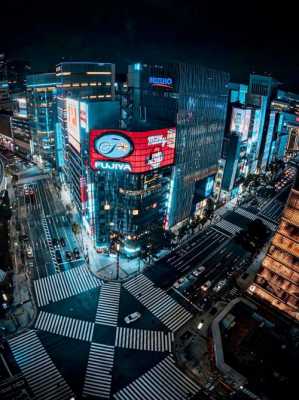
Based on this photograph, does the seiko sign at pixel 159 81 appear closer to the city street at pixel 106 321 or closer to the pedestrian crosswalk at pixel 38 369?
the city street at pixel 106 321

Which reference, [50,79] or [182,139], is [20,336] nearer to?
[182,139]

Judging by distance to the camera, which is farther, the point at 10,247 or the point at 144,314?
the point at 10,247

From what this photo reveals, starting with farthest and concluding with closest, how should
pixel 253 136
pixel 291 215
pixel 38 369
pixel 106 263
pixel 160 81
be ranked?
pixel 253 136 < pixel 160 81 < pixel 106 263 < pixel 291 215 < pixel 38 369

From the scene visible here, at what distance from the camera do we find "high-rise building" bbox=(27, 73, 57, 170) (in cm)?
12425

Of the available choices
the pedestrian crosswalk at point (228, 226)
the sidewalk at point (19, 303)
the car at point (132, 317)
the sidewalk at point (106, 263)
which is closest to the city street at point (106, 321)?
the car at point (132, 317)

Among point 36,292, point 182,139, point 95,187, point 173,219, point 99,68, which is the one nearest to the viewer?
point 36,292

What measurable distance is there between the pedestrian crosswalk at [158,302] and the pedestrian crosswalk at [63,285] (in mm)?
9062

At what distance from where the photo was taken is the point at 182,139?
78.0 metres

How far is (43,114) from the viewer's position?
127 metres

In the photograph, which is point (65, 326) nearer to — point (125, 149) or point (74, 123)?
point (125, 149)

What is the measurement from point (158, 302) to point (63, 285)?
896 inches

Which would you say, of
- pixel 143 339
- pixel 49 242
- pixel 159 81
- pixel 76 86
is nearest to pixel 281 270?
pixel 143 339

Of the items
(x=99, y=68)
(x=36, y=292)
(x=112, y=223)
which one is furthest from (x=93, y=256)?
(x=99, y=68)

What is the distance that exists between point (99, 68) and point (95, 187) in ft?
238
